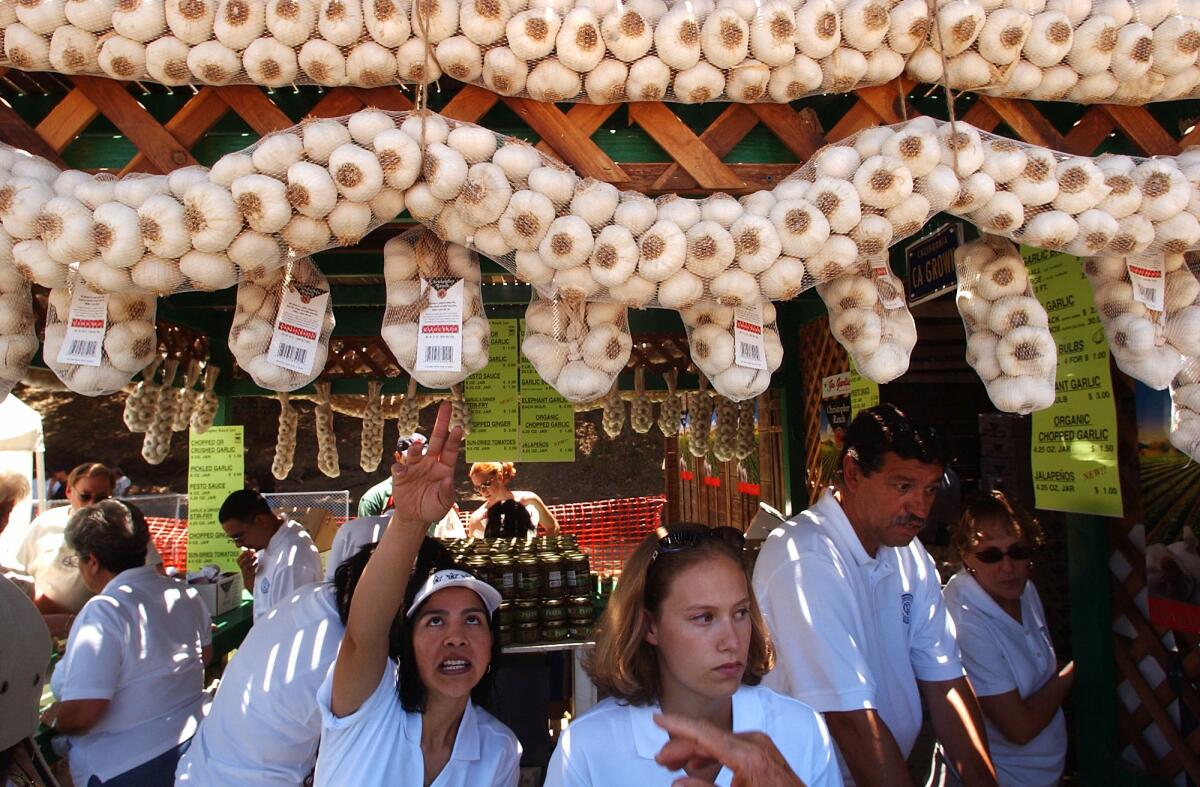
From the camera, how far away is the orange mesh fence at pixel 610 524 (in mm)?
11562

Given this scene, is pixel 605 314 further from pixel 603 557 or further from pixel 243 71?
pixel 603 557

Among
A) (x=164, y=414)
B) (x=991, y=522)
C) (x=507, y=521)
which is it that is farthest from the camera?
(x=507, y=521)

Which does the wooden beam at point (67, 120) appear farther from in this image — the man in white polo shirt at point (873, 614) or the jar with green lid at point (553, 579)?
the jar with green lid at point (553, 579)

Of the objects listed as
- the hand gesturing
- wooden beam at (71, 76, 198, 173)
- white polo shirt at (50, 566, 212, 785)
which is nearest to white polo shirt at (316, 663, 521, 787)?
the hand gesturing

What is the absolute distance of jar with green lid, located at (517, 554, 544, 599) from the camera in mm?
3342

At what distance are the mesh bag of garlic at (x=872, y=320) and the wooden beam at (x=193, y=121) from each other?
124 cm

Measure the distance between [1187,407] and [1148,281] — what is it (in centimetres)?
31

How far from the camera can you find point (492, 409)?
431cm

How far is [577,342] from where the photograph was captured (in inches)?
61.3

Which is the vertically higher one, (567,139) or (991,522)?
(567,139)

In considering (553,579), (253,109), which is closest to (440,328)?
(253,109)

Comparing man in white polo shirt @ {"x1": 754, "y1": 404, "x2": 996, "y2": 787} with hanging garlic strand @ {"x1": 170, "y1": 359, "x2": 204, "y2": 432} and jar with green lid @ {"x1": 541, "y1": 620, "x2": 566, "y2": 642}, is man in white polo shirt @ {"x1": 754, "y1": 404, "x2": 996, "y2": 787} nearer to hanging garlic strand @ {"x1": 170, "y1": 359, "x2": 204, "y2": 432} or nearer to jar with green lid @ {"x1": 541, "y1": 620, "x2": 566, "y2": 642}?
jar with green lid @ {"x1": 541, "y1": 620, "x2": 566, "y2": 642}

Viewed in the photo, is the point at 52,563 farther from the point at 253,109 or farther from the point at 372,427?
the point at 253,109

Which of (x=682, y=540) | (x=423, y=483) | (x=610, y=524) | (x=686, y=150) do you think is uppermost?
(x=686, y=150)
